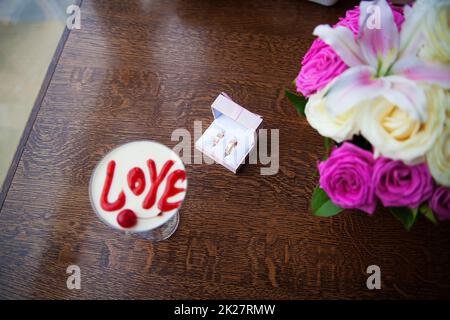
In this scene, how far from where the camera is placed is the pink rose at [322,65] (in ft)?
1.48

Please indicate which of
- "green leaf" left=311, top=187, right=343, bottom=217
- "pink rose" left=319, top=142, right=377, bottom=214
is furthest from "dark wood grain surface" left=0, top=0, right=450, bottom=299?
"pink rose" left=319, top=142, right=377, bottom=214

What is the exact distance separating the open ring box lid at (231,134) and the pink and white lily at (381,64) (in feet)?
1.04

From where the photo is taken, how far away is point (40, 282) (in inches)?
26.5

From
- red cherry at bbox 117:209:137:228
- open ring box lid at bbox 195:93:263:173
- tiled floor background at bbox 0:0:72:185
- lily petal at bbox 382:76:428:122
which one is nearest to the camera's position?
lily petal at bbox 382:76:428:122

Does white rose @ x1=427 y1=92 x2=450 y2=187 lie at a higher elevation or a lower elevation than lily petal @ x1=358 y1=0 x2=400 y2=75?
lower

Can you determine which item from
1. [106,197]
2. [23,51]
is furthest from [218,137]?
[23,51]

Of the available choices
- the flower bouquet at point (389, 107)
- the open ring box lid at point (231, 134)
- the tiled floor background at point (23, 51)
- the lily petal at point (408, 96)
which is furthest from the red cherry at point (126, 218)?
the tiled floor background at point (23, 51)

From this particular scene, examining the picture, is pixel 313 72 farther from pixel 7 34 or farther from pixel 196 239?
pixel 7 34

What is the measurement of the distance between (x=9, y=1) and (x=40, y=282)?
158 centimetres

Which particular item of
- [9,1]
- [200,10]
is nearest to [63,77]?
[200,10]

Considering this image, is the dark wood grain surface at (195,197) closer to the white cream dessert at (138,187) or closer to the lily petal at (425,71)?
the white cream dessert at (138,187)

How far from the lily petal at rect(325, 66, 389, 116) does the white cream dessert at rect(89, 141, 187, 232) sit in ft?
1.07

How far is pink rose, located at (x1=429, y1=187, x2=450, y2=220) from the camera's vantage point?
1.36ft

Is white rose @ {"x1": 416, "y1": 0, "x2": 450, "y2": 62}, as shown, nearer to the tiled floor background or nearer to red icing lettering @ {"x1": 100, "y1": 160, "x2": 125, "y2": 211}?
red icing lettering @ {"x1": 100, "y1": 160, "x2": 125, "y2": 211}
